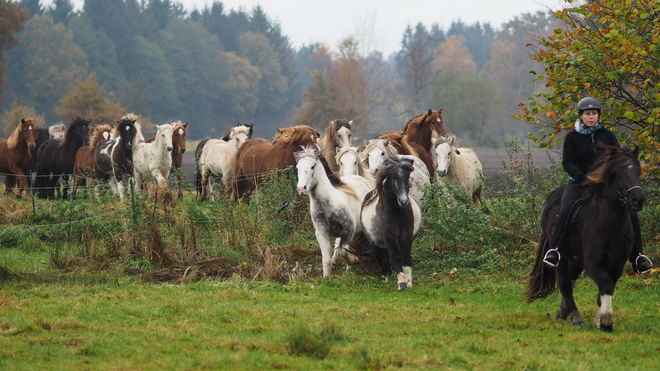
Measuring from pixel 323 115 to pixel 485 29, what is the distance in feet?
374

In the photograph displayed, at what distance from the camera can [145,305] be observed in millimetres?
8820

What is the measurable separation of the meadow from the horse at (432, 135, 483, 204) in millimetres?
1789

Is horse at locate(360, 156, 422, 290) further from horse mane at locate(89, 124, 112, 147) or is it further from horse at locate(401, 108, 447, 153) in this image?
horse mane at locate(89, 124, 112, 147)

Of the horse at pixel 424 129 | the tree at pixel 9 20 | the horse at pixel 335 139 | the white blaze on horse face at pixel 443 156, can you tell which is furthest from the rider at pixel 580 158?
the tree at pixel 9 20

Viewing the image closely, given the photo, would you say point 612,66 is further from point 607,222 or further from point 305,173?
point 305,173

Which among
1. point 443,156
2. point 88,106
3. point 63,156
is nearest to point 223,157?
point 63,156

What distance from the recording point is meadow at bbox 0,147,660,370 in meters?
6.43

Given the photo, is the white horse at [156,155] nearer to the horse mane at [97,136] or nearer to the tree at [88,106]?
the horse mane at [97,136]

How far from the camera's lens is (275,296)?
9688 mm

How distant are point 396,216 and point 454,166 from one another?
5.29m

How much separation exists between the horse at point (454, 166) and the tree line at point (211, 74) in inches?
1212

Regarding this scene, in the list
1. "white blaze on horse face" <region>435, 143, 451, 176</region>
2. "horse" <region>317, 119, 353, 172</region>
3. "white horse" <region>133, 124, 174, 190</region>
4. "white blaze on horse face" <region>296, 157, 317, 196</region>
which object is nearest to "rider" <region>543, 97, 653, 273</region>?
"white blaze on horse face" <region>296, 157, 317, 196</region>

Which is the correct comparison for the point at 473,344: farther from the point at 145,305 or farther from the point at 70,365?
the point at 145,305

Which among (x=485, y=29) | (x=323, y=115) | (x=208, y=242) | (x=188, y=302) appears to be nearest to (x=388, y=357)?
(x=188, y=302)
